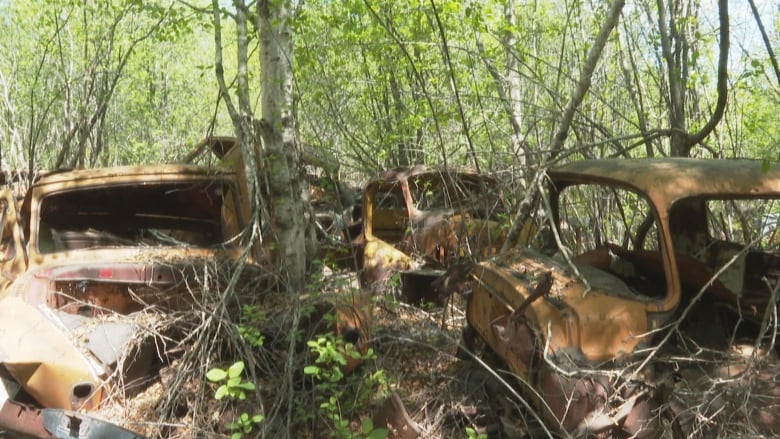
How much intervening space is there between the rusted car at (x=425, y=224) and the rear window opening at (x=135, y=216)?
1.69 meters

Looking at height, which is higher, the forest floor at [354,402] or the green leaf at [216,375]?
the green leaf at [216,375]

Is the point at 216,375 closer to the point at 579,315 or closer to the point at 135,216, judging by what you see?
the point at 579,315

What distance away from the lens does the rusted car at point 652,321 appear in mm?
2984

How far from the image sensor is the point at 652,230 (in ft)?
21.2

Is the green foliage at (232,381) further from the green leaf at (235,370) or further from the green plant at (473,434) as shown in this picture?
the green plant at (473,434)

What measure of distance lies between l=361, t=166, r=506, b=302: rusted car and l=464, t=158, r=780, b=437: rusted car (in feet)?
5.88

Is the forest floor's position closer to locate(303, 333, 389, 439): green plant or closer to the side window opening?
locate(303, 333, 389, 439): green plant

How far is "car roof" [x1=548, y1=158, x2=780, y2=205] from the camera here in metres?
3.36

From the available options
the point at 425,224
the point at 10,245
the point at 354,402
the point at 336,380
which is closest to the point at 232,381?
the point at 336,380

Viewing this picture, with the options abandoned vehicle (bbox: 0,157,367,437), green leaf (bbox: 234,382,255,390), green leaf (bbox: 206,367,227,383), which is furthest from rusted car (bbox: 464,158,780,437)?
green leaf (bbox: 206,367,227,383)

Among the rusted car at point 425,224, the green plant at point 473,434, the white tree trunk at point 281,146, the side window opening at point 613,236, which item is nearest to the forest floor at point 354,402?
the green plant at point 473,434

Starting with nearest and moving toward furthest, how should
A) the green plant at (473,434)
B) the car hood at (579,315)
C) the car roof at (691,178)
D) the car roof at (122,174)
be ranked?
the car hood at (579,315)
the car roof at (691,178)
the green plant at (473,434)
the car roof at (122,174)

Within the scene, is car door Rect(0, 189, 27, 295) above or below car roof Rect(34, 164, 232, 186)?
below

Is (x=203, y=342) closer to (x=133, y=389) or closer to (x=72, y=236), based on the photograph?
(x=133, y=389)
